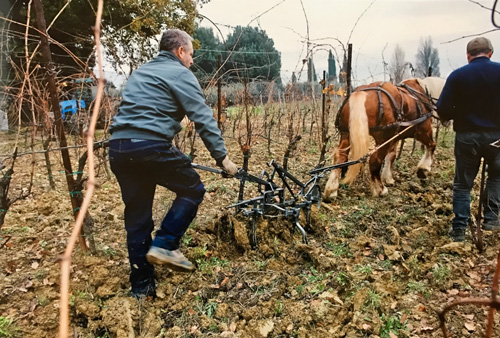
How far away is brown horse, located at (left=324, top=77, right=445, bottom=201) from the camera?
4.43 metres

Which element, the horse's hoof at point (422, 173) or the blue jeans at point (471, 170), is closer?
the blue jeans at point (471, 170)

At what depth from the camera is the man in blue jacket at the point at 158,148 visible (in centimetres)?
226

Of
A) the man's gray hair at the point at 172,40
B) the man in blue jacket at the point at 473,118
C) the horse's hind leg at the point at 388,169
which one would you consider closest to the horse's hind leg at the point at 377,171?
the horse's hind leg at the point at 388,169

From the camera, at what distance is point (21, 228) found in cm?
368

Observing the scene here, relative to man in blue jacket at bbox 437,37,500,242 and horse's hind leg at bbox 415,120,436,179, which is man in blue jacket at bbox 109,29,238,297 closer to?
man in blue jacket at bbox 437,37,500,242

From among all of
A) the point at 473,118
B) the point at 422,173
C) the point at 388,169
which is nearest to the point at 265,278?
the point at 473,118

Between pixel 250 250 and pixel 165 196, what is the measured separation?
1716 mm

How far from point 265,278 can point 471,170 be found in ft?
7.27

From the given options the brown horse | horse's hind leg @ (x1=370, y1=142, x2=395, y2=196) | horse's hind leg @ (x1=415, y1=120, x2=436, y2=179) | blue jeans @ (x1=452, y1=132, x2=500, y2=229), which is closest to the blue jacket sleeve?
blue jeans @ (x1=452, y1=132, x2=500, y2=229)

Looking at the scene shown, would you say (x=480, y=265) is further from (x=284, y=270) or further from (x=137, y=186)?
(x=137, y=186)

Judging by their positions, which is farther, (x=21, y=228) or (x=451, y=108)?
(x=21, y=228)

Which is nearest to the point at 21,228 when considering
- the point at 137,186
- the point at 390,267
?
the point at 137,186

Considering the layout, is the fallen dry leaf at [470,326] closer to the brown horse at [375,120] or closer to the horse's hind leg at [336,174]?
the brown horse at [375,120]

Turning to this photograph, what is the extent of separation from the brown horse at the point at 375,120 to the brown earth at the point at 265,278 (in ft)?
1.93
